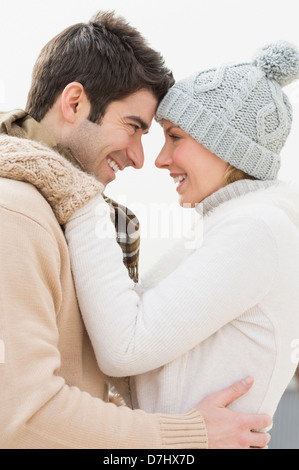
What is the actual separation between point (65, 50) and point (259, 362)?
51.1 inches

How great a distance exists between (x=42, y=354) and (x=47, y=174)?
0.46 m

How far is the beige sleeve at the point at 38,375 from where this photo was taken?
1.24 metres

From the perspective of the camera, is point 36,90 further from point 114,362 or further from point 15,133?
point 114,362

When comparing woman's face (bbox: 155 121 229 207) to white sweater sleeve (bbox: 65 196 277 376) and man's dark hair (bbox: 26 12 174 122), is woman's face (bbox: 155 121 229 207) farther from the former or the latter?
white sweater sleeve (bbox: 65 196 277 376)

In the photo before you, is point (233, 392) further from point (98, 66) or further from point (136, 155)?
point (98, 66)

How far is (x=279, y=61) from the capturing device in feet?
6.56

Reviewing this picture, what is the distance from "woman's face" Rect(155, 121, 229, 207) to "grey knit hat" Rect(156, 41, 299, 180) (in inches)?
1.9

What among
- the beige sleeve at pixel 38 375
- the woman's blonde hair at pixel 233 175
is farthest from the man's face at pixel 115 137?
the beige sleeve at pixel 38 375

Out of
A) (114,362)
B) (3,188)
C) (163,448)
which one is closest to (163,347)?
(114,362)

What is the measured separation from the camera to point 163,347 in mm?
1457

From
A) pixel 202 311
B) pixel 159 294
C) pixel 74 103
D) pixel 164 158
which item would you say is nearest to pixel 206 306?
pixel 202 311

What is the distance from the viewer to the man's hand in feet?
4.86

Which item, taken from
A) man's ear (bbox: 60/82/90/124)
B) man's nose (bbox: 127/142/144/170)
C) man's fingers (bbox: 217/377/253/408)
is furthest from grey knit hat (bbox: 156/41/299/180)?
man's fingers (bbox: 217/377/253/408)

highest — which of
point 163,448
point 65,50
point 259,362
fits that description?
point 65,50
